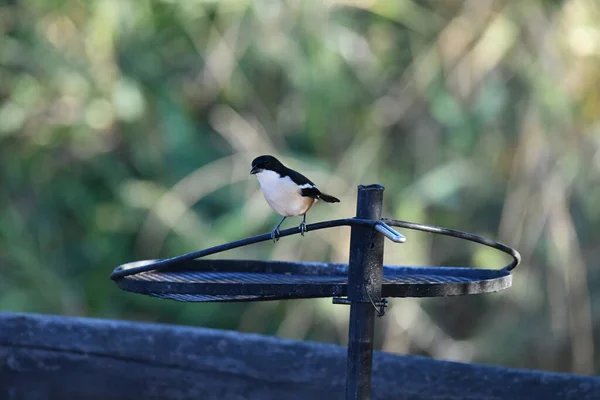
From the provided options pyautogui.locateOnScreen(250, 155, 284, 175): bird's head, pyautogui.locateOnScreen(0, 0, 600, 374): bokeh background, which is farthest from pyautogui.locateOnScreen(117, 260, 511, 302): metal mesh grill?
pyautogui.locateOnScreen(0, 0, 600, 374): bokeh background

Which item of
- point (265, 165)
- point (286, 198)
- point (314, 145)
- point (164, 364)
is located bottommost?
point (164, 364)

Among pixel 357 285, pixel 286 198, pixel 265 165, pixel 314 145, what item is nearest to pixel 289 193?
pixel 286 198

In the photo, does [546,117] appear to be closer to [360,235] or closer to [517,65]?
[517,65]

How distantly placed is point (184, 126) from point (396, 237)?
3405 mm

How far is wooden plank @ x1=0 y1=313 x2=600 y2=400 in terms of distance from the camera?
6.30 feet

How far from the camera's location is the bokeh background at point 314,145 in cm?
414

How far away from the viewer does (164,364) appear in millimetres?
2012

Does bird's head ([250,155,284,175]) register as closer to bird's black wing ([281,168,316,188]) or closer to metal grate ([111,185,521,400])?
bird's black wing ([281,168,316,188])

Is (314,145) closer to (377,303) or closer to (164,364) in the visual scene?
(164,364)

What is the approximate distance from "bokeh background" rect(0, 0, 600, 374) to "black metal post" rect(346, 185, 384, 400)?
2738 mm

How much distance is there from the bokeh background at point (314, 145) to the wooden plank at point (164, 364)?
2.03m

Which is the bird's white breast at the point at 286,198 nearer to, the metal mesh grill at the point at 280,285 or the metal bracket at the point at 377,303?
the metal mesh grill at the point at 280,285

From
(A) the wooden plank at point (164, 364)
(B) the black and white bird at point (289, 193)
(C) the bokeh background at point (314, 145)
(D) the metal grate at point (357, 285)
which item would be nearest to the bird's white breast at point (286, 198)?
(B) the black and white bird at point (289, 193)

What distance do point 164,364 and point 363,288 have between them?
35.1 inches
